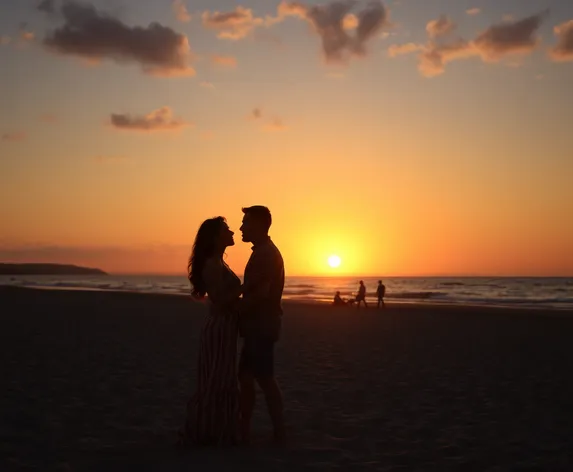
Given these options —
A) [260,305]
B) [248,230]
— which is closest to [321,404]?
[260,305]

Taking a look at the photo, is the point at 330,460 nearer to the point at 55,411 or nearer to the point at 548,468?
the point at 548,468

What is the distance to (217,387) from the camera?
5.62 metres

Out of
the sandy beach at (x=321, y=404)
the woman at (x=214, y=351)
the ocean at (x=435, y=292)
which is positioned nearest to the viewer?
the sandy beach at (x=321, y=404)

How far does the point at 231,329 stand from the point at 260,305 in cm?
39

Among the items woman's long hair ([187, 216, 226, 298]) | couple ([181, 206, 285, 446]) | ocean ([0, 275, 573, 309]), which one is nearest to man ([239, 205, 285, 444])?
couple ([181, 206, 285, 446])

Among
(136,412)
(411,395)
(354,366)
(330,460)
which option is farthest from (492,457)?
(354,366)

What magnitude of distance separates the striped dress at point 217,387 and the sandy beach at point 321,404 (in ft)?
0.70

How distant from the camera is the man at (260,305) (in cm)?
545

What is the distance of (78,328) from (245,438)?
42.7 feet

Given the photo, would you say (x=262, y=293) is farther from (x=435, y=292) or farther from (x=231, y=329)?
(x=435, y=292)

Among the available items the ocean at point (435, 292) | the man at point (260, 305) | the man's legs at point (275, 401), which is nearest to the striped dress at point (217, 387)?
the man at point (260, 305)

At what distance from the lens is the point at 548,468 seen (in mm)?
5203

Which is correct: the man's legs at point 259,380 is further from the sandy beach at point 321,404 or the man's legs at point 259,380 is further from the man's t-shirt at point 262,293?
the sandy beach at point 321,404

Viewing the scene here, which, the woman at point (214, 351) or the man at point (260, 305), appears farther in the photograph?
the woman at point (214, 351)
